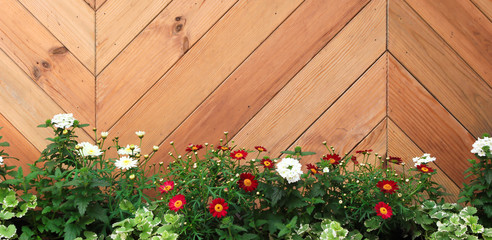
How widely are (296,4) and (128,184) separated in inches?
34.1

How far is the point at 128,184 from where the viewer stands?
1502mm

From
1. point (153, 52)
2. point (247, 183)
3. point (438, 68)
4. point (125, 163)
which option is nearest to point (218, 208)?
point (247, 183)

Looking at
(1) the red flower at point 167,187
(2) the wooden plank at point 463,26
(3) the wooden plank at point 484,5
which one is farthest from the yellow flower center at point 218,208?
(3) the wooden plank at point 484,5

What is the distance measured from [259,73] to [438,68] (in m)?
0.66

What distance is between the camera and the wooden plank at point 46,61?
170cm

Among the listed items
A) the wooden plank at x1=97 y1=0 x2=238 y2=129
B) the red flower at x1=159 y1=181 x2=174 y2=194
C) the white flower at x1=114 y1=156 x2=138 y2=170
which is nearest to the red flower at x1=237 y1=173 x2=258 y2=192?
the red flower at x1=159 y1=181 x2=174 y2=194

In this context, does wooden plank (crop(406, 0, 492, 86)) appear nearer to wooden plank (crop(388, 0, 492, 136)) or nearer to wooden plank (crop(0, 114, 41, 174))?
wooden plank (crop(388, 0, 492, 136))

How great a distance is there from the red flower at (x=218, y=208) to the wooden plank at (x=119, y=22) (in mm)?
724

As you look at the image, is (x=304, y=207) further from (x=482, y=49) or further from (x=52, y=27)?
(x=52, y=27)

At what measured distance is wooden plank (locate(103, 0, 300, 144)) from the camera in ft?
5.65

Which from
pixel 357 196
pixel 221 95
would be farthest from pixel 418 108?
pixel 221 95

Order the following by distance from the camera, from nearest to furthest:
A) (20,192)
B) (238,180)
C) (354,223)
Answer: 1. (238,180)
2. (354,223)
3. (20,192)

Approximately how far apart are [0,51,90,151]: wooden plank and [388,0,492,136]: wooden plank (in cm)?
127

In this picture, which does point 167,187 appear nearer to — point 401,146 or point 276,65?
point 276,65
